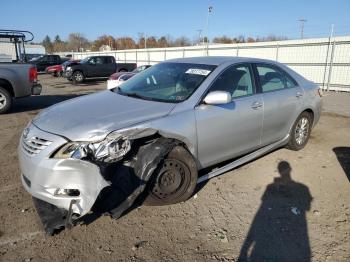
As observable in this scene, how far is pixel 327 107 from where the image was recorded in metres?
10.9

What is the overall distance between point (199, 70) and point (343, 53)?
13.8m

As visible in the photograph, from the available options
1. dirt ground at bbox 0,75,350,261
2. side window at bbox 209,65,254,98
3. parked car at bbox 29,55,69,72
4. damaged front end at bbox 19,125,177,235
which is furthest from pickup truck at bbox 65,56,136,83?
damaged front end at bbox 19,125,177,235

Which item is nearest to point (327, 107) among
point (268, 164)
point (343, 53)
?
point (343, 53)

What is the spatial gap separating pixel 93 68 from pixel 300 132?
18.1 metres

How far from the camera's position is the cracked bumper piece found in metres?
2.90

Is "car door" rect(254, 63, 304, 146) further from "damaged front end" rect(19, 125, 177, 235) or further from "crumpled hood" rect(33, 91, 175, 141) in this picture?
"damaged front end" rect(19, 125, 177, 235)

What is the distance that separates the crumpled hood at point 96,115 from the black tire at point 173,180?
0.52 metres

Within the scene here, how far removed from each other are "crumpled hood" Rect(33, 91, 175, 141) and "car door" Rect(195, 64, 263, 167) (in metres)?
0.52

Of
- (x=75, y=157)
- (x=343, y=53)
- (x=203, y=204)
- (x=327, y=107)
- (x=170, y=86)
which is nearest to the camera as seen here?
Answer: (x=75, y=157)

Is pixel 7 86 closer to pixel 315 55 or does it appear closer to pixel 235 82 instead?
pixel 235 82

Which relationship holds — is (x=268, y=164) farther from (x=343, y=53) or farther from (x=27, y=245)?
(x=343, y=53)

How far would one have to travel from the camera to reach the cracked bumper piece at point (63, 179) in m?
2.90

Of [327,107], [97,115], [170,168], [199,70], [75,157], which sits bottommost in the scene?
[327,107]

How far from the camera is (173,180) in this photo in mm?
3586
